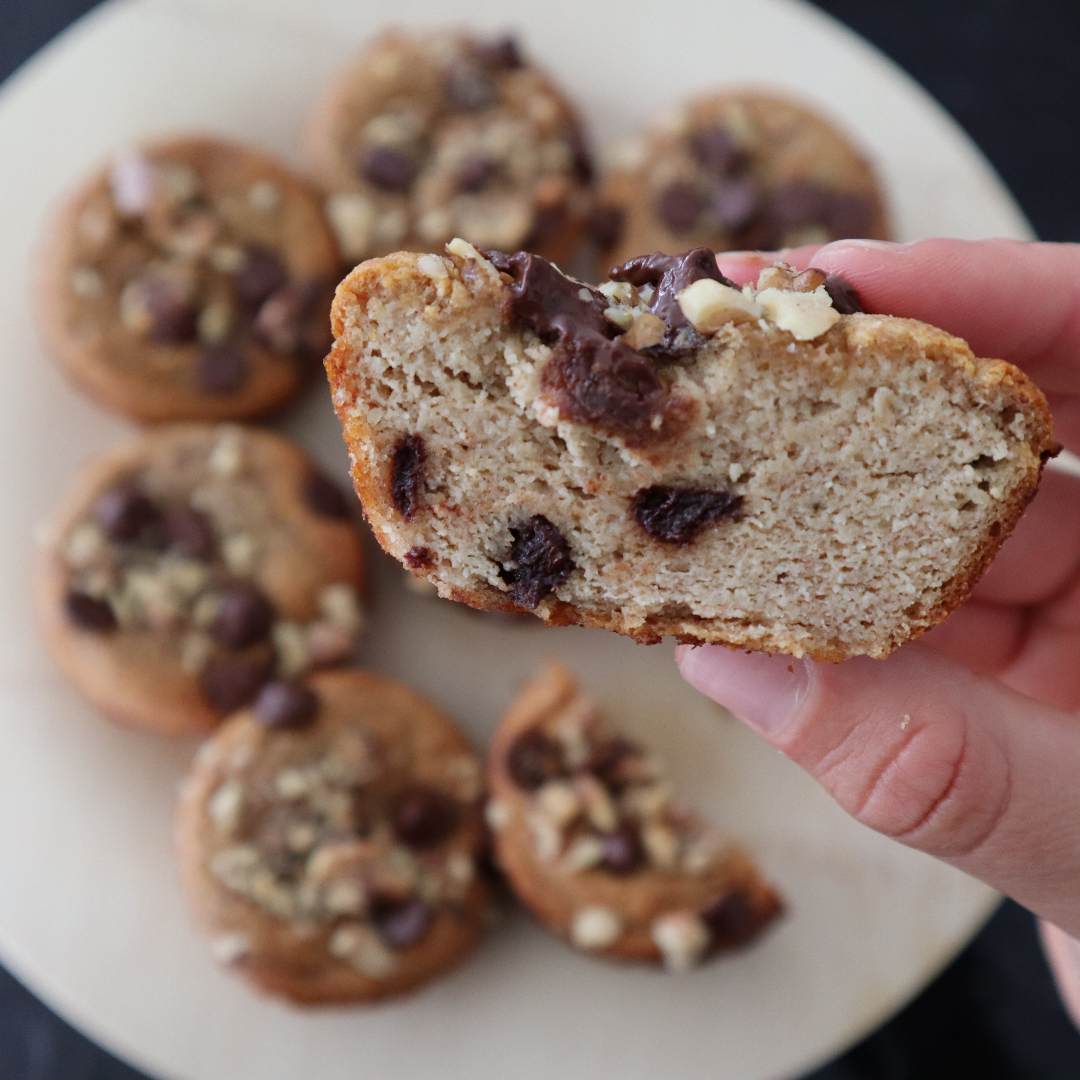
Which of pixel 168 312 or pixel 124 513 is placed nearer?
pixel 124 513

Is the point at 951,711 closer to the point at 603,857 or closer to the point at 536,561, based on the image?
the point at 536,561

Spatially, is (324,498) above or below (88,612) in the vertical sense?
below

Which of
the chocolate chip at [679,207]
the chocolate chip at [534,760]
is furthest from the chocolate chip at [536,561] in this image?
the chocolate chip at [679,207]

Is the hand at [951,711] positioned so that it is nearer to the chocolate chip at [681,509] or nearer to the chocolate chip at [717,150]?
the chocolate chip at [681,509]

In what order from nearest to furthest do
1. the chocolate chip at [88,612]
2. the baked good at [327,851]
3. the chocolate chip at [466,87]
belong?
1. the baked good at [327,851]
2. the chocolate chip at [88,612]
3. the chocolate chip at [466,87]

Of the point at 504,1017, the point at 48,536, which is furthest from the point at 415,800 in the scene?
the point at 48,536

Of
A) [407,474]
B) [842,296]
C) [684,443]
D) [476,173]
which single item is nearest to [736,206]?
[476,173]
